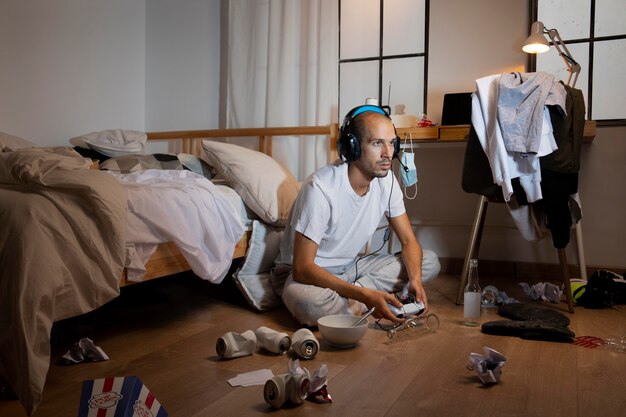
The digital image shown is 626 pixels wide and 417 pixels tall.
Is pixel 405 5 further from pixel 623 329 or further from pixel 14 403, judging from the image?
pixel 14 403

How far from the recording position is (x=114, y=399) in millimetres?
1123

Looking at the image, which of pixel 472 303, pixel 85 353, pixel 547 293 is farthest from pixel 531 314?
pixel 85 353

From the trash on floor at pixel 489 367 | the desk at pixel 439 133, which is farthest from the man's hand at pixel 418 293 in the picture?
the desk at pixel 439 133

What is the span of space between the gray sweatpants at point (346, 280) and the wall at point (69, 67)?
1.85 meters

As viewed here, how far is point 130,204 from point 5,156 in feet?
1.21

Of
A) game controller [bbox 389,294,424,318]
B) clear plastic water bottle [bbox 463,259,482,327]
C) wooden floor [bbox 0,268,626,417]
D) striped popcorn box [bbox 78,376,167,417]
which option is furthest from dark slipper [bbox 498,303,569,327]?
striped popcorn box [bbox 78,376,167,417]

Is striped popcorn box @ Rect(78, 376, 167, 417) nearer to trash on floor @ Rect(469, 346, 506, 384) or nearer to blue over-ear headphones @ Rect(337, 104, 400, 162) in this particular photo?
trash on floor @ Rect(469, 346, 506, 384)

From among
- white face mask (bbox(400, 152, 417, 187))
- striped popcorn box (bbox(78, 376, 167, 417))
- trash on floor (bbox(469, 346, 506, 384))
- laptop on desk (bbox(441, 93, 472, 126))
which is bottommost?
trash on floor (bbox(469, 346, 506, 384))

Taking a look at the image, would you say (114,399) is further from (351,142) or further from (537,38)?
(537,38)

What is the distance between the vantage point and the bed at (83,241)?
1346 mm

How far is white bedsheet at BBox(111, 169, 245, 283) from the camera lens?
1.86 meters

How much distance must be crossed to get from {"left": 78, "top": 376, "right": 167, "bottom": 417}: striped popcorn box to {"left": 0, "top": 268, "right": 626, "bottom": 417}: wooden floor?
0.65 ft

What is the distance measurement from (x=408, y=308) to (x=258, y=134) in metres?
1.74

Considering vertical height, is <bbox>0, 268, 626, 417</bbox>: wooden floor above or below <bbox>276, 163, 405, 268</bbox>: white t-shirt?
below
